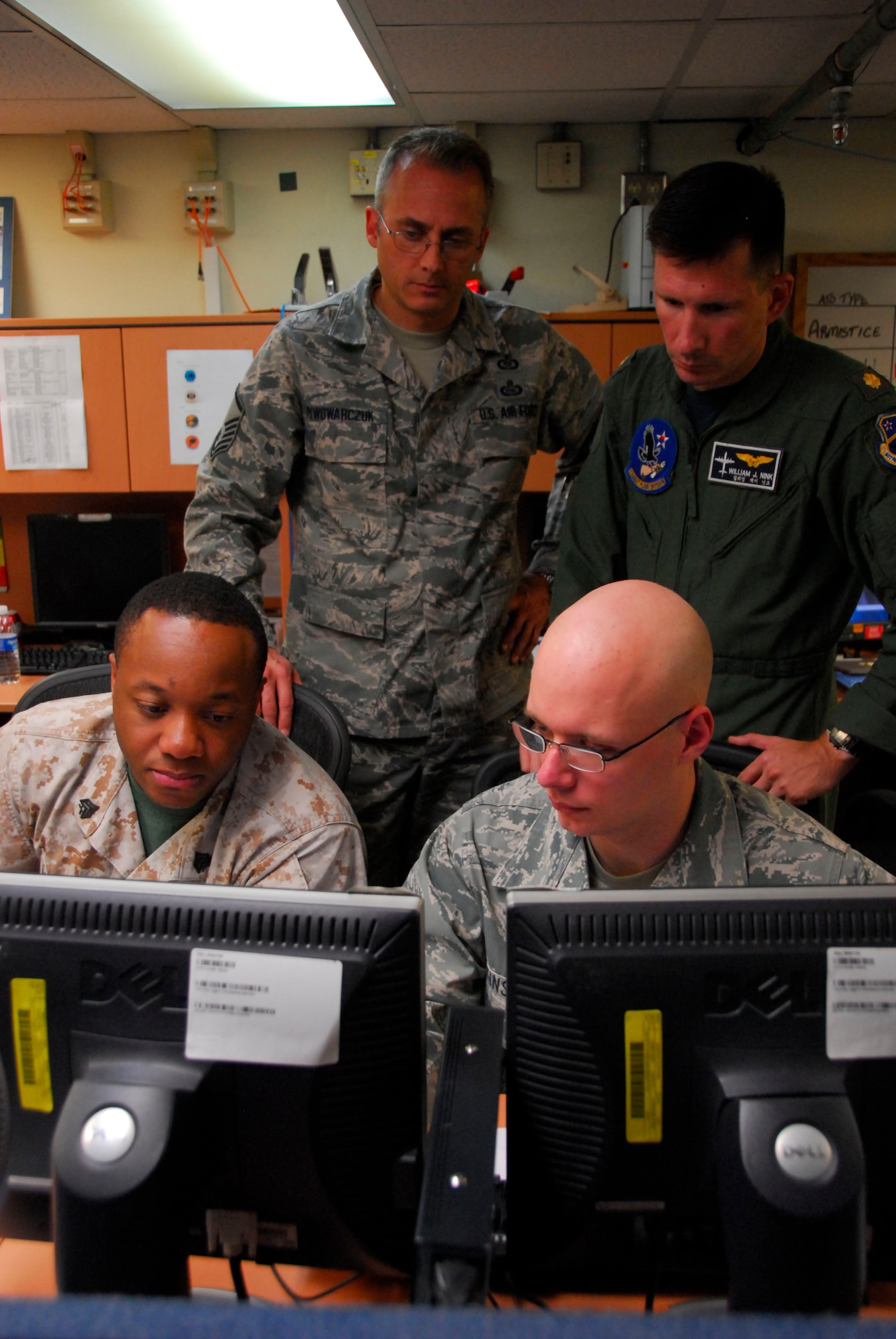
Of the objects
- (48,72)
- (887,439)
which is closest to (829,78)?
(887,439)

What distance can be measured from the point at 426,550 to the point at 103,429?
1.46m

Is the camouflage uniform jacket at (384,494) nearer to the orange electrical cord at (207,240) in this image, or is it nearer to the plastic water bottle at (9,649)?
the plastic water bottle at (9,649)

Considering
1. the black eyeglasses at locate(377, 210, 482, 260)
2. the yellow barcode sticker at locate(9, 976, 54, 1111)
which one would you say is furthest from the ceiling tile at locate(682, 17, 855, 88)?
the yellow barcode sticker at locate(9, 976, 54, 1111)

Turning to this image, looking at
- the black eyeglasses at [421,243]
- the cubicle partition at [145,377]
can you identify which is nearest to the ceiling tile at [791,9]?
the cubicle partition at [145,377]

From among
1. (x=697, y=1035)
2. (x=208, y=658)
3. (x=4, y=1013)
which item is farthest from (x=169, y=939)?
(x=208, y=658)

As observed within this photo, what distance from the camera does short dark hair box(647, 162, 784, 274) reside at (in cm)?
143

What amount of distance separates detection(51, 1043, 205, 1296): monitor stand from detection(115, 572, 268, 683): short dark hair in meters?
0.69

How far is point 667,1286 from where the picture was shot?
2.38 ft

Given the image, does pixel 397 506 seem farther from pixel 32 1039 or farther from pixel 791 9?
pixel 791 9

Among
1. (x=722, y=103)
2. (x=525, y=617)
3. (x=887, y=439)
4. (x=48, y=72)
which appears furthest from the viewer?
(x=722, y=103)

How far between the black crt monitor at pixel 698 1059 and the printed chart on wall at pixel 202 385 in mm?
2410

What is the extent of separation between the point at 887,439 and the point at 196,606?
1.09 metres

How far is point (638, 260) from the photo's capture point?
2.85 metres

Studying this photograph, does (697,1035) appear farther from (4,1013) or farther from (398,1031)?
(4,1013)
